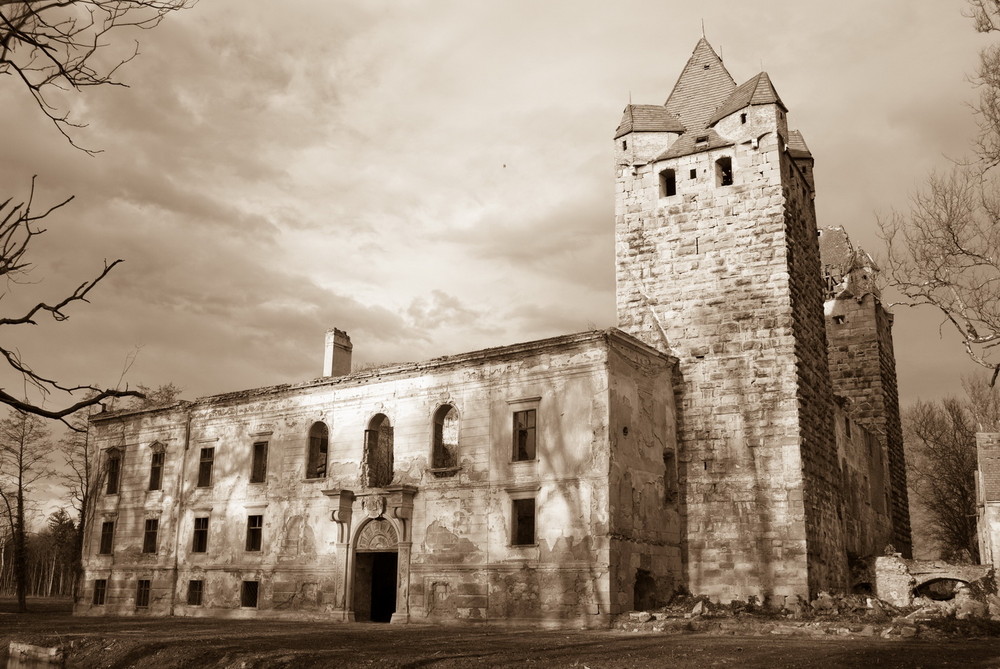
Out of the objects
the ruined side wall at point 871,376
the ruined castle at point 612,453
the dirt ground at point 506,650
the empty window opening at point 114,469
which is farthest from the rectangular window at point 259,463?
the ruined side wall at point 871,376

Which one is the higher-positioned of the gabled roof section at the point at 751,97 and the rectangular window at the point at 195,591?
the gabled roof section at the point at 751,97

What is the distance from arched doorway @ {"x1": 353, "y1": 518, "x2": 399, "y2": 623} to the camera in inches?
964

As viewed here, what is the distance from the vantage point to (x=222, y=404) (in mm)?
29781

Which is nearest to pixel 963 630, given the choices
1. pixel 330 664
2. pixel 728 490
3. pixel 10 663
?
pixel 728 490

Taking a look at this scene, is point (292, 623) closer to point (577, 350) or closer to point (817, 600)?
point (577, 350)

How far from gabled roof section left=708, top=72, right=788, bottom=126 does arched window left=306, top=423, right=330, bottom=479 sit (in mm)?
15477

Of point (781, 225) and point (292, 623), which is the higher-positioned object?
point (781, 225)

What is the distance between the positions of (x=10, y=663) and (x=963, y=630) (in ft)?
58.3

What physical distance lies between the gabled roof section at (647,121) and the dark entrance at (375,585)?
14.8 meters

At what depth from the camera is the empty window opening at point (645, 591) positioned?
70.8 feet

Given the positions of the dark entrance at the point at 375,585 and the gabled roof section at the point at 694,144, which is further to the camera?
the gabled roof section at the point at 694,144

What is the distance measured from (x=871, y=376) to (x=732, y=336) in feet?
41.4

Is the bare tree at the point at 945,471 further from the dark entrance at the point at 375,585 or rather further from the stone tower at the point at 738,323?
the dark entrance at the point at 375,585

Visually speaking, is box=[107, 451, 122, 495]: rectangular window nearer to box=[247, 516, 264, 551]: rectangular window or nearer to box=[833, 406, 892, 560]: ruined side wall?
box=[247, 516, 264, 551]: rectangular window
